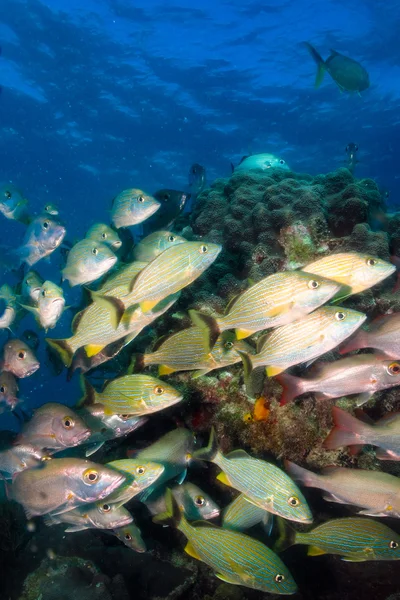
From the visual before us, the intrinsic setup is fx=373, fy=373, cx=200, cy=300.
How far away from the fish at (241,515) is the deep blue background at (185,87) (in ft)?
86.4

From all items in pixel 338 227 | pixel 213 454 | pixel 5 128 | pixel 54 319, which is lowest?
pixel 213 454

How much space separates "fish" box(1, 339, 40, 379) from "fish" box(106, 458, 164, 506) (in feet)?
5.92

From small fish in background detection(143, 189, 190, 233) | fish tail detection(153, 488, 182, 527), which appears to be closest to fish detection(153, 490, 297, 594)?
fish tail detection(153, 488, 182, 527)

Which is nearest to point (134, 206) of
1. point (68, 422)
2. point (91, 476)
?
point (68, 422)

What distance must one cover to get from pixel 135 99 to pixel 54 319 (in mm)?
28656

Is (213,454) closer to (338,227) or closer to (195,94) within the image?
(338,227)

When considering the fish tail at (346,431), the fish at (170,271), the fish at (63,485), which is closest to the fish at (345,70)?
the fish at (170,271)

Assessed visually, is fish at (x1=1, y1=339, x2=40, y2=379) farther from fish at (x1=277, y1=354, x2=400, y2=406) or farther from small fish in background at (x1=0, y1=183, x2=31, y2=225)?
fish at (x1=277, y1=354, x2=400, y2=406)

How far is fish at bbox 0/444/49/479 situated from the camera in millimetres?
4008

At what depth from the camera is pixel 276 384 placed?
4.43 meters

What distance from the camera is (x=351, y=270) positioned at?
10.2 feet

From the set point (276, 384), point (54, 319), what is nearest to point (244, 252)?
point (276, 384)

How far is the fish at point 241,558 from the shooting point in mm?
3332

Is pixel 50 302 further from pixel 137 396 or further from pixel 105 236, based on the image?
pixel 137 396
